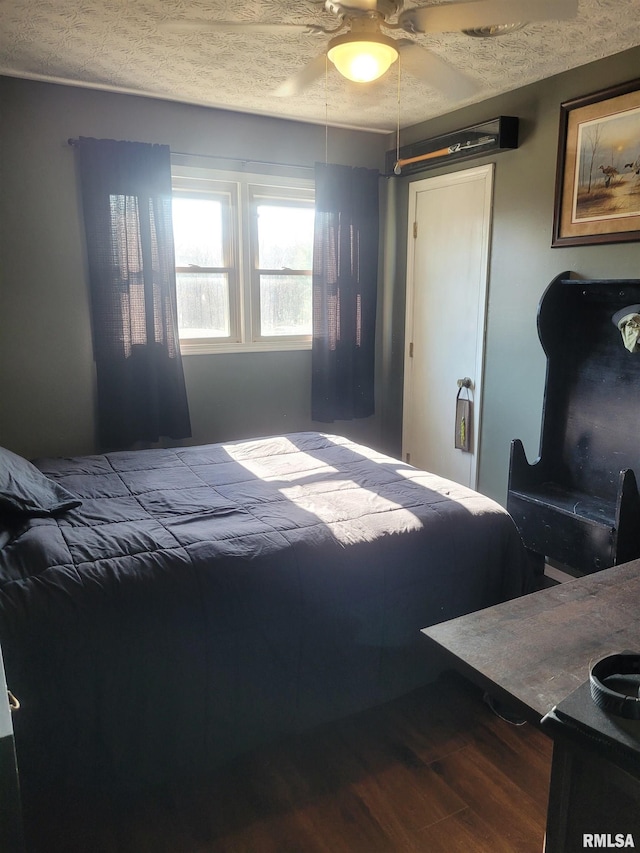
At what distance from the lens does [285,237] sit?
4102 mm

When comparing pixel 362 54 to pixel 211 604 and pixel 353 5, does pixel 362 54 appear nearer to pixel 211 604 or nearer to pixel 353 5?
pixel 353 5

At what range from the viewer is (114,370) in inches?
139

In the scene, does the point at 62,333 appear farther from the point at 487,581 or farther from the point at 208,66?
the point at 487,581

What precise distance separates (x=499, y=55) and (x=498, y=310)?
129 cm

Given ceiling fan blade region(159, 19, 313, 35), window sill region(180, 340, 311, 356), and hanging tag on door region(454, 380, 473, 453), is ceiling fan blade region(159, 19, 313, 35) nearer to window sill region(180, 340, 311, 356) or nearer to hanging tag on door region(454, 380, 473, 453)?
window sill region(180, 340, 311, 356)

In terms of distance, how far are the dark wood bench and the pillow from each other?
2045 millimetres

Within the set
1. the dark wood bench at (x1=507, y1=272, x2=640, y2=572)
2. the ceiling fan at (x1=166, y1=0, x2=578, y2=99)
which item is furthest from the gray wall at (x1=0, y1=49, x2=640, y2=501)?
the ceiling fan at (x1=166, y1=0, x2=578, y2=99)

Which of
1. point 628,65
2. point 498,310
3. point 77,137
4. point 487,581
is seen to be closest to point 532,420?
point 498,310

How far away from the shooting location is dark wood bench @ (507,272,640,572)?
107 inches

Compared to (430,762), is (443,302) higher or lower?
higher

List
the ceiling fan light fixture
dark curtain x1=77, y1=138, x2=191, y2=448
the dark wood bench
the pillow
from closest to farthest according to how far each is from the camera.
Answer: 1. the ceiling fan light fixture
2. the pillow
3. the dark wood bench
4. dark curtain x1=77, y1=138, x2=191, y2=448

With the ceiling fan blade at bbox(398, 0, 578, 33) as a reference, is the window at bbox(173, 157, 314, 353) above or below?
below

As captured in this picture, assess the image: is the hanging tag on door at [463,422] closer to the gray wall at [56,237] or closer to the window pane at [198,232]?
the gray wall at [56,237]

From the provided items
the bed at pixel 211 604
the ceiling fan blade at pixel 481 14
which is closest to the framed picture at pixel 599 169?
the ceiling fan blade at pixel 481 14
